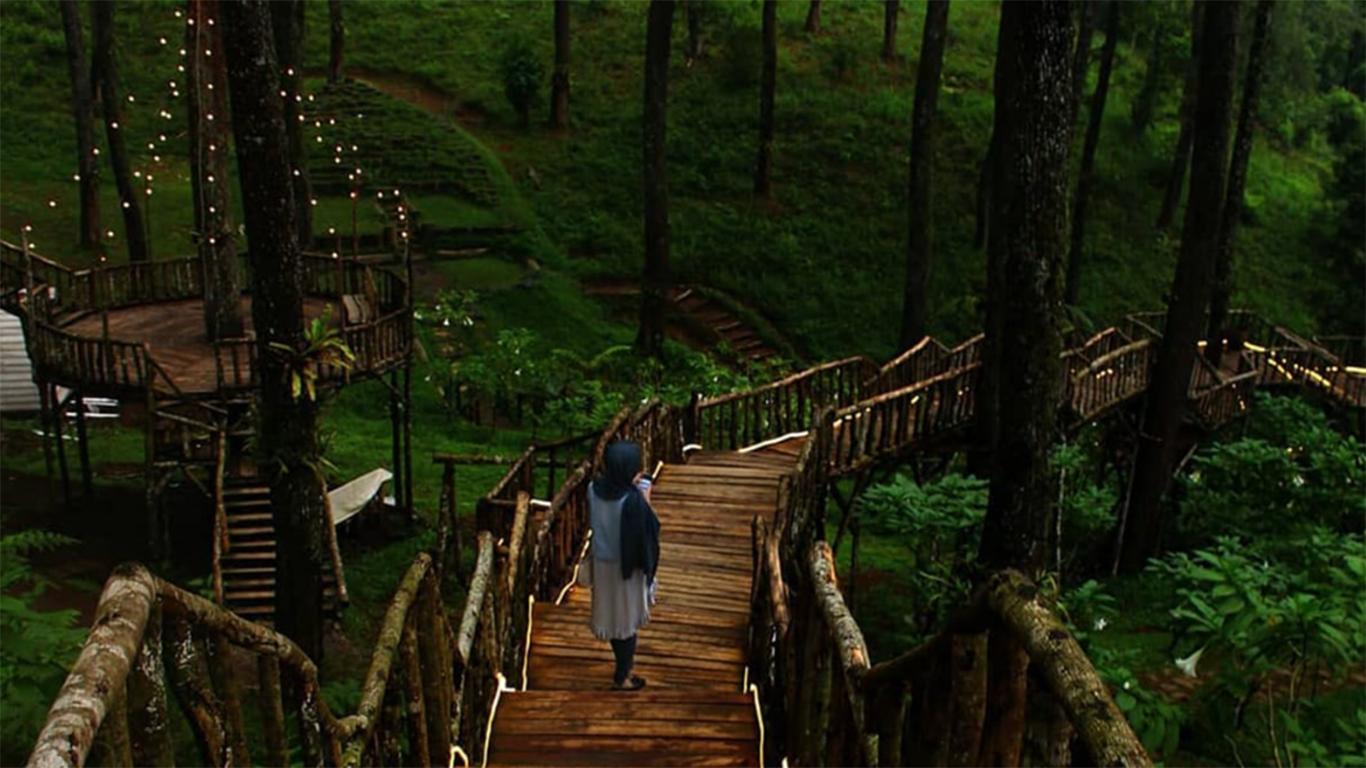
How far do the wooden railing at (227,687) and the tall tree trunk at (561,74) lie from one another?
3346cm

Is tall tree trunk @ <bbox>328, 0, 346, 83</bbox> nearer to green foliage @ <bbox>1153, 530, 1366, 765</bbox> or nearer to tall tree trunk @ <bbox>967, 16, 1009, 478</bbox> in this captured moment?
tall tree trunk @ <bbox>967, 16, 1009, 478</bbox>

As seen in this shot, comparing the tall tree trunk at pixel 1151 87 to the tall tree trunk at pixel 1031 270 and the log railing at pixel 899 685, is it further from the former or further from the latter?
the log railing at pixel 899 685

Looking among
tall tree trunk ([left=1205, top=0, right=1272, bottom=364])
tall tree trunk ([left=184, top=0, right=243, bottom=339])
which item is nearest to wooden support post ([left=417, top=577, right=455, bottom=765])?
tall tree trunk ([left=184, top=0, right=243, bottom=339])

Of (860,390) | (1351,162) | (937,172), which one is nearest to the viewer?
(860,390)

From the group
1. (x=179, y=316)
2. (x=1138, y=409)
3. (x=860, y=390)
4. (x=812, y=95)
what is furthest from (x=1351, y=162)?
(x=179, y=316)

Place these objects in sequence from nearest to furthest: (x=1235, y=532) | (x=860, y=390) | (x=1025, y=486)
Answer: (x=1025, y=486) → (x=1235, y=532) → (x=860, y=390)

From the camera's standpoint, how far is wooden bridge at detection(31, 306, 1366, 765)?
2432 millimetres

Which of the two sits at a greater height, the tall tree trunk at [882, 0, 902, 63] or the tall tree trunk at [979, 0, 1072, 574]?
the tall tree trunk at [882, 0, 902, 63]

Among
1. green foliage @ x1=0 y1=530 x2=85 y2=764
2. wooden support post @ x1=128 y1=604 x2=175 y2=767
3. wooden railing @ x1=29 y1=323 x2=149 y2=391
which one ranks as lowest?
wooden railing @ x1=29 y1=323 x2=149 y2=391

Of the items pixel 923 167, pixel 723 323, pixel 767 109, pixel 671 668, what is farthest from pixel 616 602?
pixel 767 109

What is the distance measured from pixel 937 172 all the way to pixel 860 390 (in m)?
20.4

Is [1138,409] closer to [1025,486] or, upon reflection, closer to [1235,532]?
[1235,532]

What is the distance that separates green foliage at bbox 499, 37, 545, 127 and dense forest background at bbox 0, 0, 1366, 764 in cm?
12

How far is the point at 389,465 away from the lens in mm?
19375
